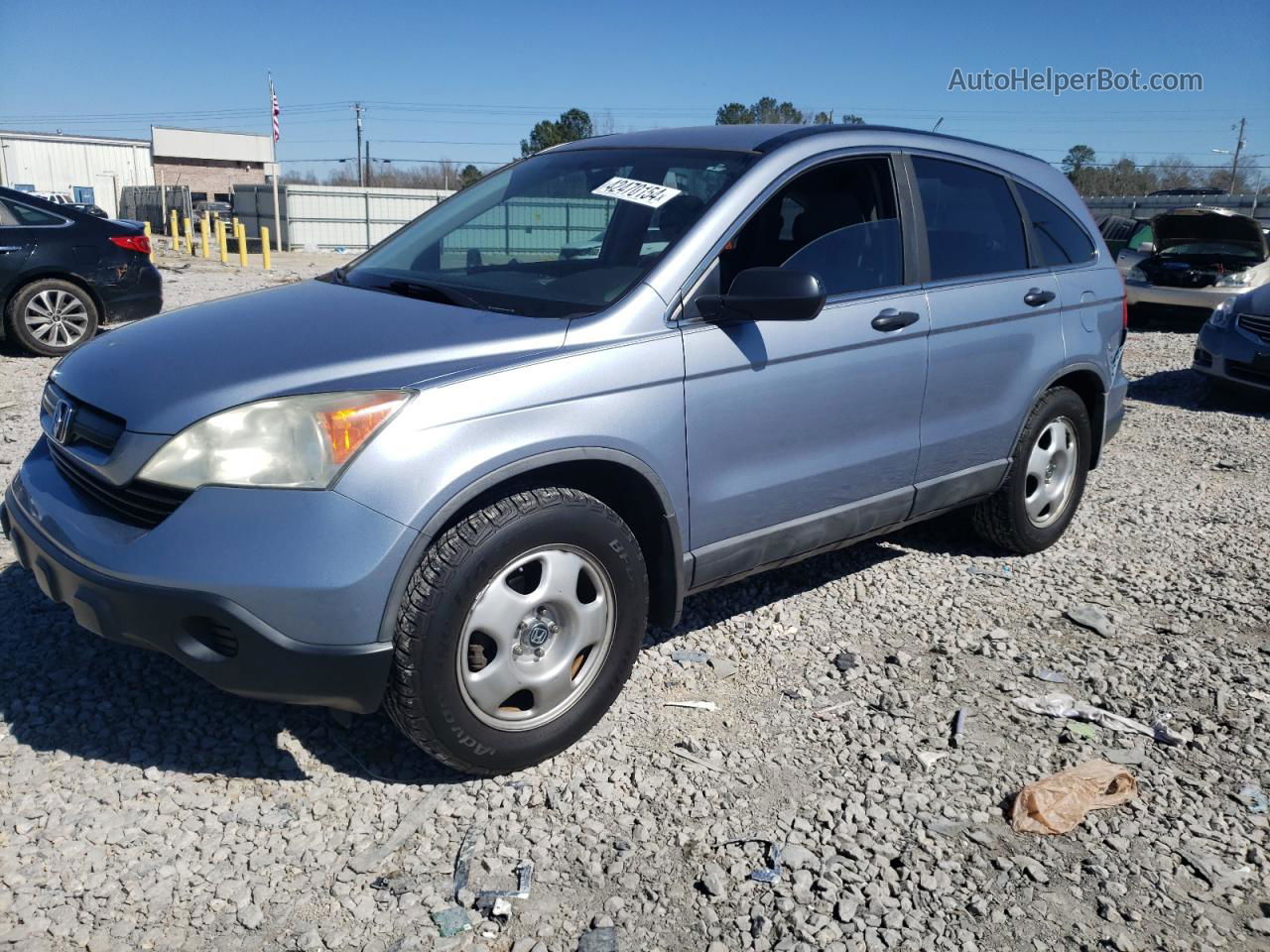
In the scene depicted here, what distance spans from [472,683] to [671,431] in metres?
0.95

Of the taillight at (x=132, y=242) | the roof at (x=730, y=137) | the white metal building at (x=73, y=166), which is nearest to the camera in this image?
the roof at (x=730, y=137)

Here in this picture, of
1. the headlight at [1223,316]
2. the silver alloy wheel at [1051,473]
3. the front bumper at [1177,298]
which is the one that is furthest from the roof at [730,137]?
the front bumper at [1177,298]

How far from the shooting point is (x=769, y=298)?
318cm

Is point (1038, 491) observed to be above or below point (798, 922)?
above

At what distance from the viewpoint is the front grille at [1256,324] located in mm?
8695

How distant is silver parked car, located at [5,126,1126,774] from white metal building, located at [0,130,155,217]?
2235 inches

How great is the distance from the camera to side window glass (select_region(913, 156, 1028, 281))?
422 centimetres

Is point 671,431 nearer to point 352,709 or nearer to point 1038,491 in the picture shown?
point 352,709

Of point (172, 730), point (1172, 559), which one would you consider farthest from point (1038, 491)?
point (172, 730)

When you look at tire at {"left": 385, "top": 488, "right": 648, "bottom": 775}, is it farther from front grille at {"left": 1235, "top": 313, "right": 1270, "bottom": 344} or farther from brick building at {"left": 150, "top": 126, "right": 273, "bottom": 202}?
brick building at {"left": 150, "top": 126, "right": 273, "bottom": 202}

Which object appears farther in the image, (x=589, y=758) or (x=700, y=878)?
(x=589, y=758)

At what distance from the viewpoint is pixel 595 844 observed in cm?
284

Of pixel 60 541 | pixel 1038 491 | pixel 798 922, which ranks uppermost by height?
pixel 60 541

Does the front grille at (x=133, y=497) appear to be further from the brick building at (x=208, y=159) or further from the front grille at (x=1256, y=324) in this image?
the brick building at (x=208, y=159)
